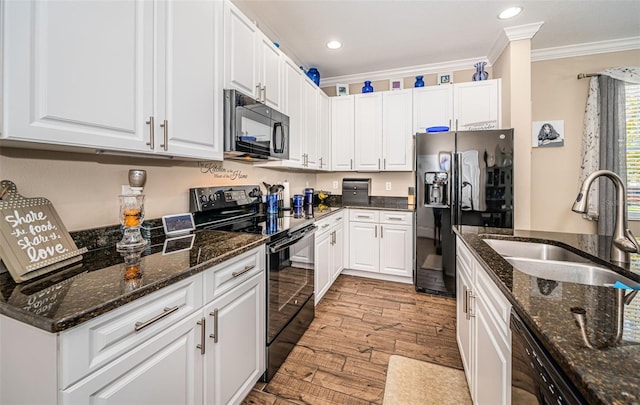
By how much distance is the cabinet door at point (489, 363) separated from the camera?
901 mm

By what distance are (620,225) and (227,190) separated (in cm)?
225

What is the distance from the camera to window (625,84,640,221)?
9.23 feet

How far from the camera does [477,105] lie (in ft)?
9.95

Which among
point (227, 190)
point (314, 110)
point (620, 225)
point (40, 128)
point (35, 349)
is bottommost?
point (35, 349)

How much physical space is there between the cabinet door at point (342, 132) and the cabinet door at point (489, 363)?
8.44 feet

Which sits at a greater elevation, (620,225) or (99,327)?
(620,225)

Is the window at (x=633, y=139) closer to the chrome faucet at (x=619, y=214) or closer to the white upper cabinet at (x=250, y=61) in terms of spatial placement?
the chrome faucet at (x=619, y=214)

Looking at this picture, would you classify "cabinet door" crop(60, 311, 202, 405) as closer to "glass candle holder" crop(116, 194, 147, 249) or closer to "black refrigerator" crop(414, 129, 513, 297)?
"glass candle holder" crop(116, 194, 147, 249)

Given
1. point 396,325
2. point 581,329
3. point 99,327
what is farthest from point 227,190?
point 581,329

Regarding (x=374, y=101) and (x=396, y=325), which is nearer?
(x=396, y=325)

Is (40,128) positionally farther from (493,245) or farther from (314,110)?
(314,110)

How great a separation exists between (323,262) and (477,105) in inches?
96.4

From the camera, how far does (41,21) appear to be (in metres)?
0.87

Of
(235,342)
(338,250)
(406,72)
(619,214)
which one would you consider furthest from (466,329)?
(406,72)
